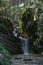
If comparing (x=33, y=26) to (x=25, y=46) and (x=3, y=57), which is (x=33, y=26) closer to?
(x=25, y=46)

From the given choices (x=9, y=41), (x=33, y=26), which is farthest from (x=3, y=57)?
(x=33, y=26)

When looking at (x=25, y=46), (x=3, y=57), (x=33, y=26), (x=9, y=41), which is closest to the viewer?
(x=3, y=57)

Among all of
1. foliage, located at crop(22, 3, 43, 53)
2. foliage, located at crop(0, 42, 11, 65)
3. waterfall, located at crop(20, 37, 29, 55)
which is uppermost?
foliage, located at crop(0, 42, 11, 65)

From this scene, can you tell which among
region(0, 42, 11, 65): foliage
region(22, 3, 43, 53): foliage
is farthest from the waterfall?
region(0, 42, 11, 65): foliage

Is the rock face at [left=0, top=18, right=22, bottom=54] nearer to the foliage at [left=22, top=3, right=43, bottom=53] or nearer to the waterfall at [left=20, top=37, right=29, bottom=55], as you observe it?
the waterfall at [left=20, top=37, right=29, bottom=55]

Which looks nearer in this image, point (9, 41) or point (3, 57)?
point (3, 57)

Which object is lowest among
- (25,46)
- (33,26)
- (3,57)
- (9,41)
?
(25,46)

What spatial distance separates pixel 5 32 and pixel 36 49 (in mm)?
2473

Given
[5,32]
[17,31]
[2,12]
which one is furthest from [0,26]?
[17,31]

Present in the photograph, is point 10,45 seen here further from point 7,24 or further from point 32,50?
point 7,24

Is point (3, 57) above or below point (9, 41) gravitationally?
above

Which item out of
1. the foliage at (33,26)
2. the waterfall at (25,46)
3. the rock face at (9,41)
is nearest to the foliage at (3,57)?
the rock face at (9,41)

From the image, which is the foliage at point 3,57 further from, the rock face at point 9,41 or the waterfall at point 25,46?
the waterfall at point 25,46

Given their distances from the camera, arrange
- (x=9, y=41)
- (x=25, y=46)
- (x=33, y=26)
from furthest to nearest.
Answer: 1. (x=33, y=26)
2. (x=25, y=46)
3. (x=9, y=41)
